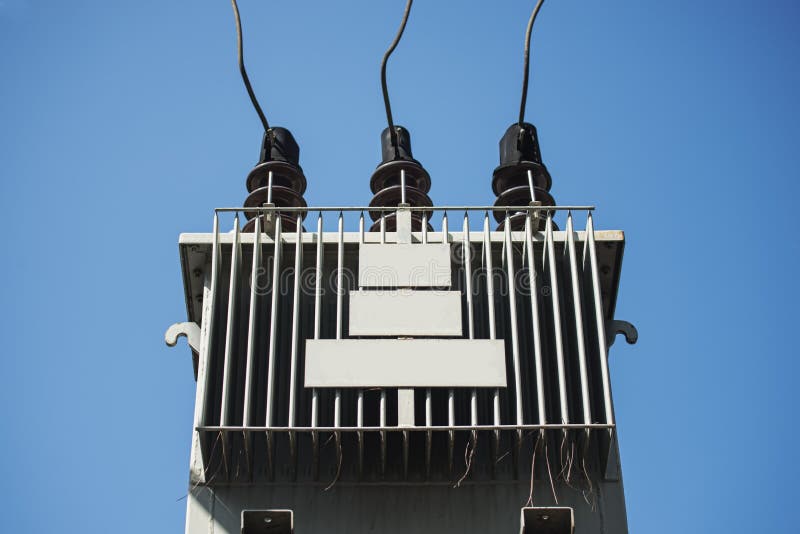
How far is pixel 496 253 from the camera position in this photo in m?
16.5

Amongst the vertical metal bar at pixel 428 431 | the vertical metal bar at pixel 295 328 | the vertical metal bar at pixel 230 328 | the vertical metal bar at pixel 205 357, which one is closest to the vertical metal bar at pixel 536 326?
the vertical metal bar at pixel 428 431

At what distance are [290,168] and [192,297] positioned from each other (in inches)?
97.0

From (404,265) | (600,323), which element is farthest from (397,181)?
(600,323)

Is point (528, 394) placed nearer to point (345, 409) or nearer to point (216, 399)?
point (345, 409)

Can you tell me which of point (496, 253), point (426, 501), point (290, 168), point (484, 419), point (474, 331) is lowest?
point (426, 501)

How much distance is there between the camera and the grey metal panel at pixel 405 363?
1473 cm

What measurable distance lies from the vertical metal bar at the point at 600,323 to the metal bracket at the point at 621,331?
0.59 meters

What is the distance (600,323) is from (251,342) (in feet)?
13.5

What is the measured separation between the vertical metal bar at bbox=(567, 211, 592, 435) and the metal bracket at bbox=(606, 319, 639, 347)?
107cm

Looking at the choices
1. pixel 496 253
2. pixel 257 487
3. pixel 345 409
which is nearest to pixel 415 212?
pixel 496 253

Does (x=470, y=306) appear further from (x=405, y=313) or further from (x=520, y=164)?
(x=520, y=164)

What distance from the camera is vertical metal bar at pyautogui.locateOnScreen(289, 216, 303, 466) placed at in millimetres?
14633

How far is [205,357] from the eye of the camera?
15.3 meters

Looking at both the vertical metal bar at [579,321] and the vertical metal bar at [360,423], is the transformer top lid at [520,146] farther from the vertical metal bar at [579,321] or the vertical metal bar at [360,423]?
the vertical metal bar at [360,423]
